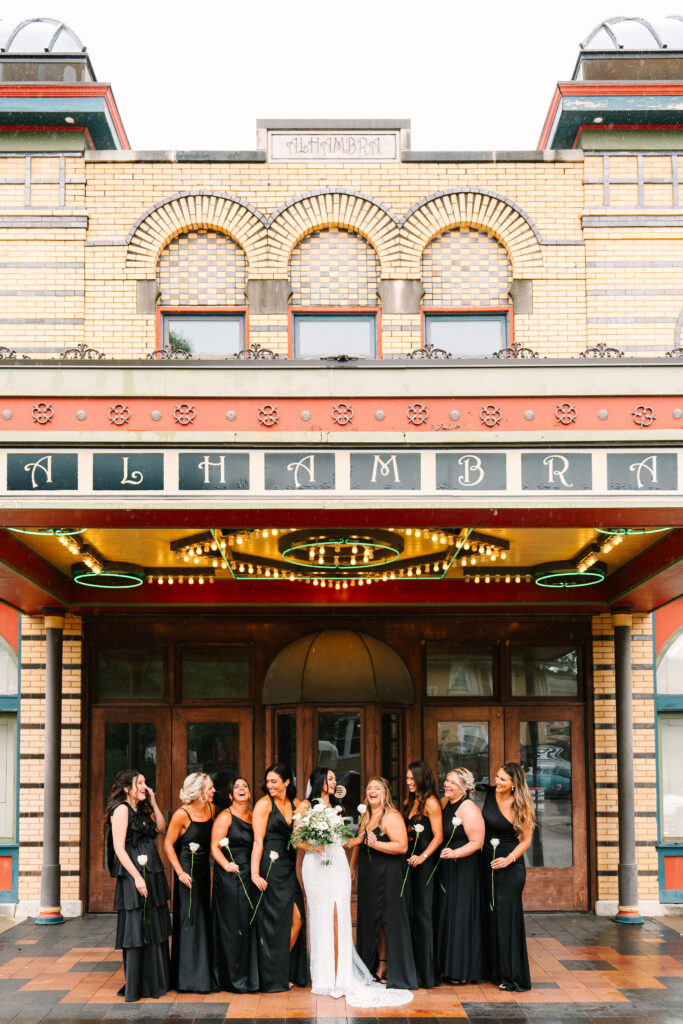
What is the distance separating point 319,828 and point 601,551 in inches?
157

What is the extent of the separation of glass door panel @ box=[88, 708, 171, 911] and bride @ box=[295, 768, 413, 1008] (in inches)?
169

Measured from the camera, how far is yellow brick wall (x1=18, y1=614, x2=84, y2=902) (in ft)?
41.4

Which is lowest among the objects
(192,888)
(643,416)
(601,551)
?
(192,888)

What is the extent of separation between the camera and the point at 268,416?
8.53 meters

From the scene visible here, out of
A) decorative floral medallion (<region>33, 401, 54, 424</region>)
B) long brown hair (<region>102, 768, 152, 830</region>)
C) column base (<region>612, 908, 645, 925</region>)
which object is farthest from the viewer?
column base (<region>612, 908, 645, 925</region>)

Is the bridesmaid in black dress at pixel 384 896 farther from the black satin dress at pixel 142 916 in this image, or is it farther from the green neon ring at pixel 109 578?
the green neon ring at pixel 109 578

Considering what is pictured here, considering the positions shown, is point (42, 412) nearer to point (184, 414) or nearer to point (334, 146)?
point (184, 414)

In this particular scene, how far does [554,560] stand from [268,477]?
4.50 meters

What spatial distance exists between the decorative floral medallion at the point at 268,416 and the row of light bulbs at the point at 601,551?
3.47m

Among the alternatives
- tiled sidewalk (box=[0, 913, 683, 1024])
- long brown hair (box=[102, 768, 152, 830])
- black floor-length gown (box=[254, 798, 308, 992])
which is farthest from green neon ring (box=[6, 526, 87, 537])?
tiled sidewalk (box=[0, 913, 683, 1024])

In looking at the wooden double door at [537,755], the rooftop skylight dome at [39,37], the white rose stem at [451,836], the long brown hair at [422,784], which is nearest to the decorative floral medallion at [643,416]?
the long brown hair at [422,784]

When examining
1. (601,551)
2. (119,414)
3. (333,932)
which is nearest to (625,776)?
(601,551)

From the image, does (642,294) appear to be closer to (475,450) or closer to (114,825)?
(475,450)

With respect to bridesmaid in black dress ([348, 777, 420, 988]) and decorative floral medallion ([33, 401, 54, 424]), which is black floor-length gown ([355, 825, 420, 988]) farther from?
decorative floral medallion ([33, 401, 54, 424])
